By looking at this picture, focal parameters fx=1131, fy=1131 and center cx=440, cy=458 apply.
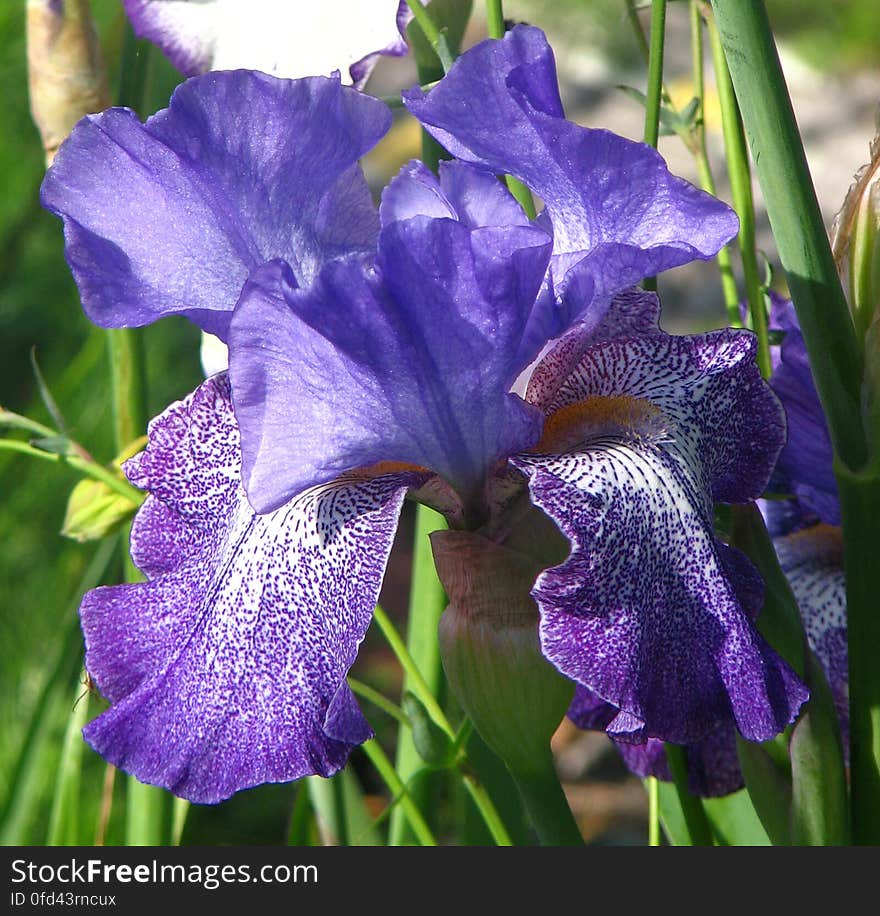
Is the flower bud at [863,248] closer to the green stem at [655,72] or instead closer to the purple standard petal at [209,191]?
the green stem at [655,72]

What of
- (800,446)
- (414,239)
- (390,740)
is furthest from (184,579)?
(390,740)

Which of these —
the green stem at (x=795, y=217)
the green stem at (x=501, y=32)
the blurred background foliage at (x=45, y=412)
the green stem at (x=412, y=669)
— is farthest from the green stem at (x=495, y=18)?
the blurred background foliage at (x=45, y=412)

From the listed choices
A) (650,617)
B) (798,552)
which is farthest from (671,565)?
(798,552)

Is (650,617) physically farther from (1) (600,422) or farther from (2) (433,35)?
(2) (433,35)

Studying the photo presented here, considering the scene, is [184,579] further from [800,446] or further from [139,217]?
[800,446]

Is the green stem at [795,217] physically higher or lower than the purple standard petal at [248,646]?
higher

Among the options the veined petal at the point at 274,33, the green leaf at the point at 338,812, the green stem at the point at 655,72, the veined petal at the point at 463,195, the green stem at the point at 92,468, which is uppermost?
the veined petal at the point at 274,33

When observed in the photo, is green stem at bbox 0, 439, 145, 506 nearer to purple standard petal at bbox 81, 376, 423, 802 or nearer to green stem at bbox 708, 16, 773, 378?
purple standard petal at bbox 81, 376, 423, 802
